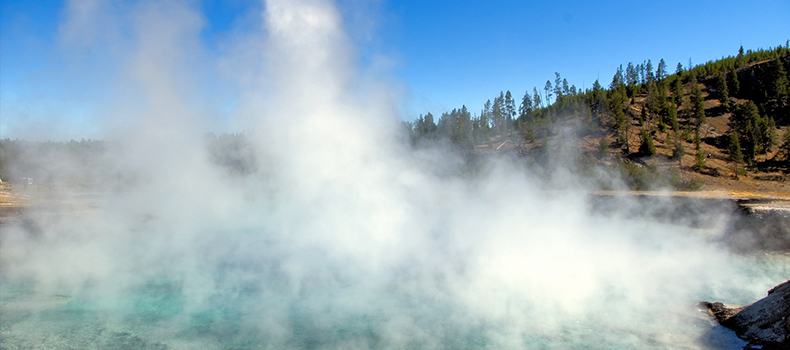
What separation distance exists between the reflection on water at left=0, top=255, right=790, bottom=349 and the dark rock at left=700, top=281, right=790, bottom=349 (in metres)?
0.28

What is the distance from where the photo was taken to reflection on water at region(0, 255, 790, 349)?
19.6ft

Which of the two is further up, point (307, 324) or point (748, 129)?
point (748, 129)

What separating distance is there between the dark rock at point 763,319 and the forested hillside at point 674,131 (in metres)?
19.0

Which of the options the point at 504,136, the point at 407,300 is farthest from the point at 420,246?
the point at 504,136

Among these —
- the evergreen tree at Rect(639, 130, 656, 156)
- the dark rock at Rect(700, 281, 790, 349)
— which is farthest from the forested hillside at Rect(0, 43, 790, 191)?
the dark rock at Rect(700, 281, 790, 349)

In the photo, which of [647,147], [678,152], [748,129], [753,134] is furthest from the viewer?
[647,147]

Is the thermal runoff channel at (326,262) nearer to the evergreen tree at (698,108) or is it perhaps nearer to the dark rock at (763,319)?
the dark rock at (763,319)

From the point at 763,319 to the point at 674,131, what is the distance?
40.8m

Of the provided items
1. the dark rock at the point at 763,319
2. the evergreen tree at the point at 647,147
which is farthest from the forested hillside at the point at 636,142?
the dark rock at the point at 763,319

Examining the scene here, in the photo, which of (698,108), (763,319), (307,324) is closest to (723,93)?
(698,108)

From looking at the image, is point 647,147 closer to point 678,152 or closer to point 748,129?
point 678,152

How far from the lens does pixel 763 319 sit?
6.69 metres

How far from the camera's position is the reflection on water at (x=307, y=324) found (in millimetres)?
5973

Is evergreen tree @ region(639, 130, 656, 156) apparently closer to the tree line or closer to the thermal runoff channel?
the tree line
